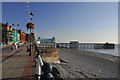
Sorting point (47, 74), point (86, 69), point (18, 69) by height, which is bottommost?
point (86, 69)

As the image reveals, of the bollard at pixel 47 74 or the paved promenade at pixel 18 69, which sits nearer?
the bollard at pixel 47 74

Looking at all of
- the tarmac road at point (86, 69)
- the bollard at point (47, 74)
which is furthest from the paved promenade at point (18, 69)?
the bollard at point (47, 74)

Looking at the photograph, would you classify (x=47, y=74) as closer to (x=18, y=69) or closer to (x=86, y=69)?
(x=18, y=69)

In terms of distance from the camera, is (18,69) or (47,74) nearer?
(47,74)

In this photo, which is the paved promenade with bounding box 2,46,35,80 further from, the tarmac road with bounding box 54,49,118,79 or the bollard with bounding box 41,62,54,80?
the bollard with bounding box 41,62,54,80

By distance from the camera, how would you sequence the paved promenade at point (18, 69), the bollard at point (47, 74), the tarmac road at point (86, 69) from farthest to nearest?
the tarmac road at point (86, 69) < the paved promenade at point (18, 69) < the bollard at point (47, 74)

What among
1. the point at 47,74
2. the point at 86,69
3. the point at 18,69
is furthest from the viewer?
the point at 86,69

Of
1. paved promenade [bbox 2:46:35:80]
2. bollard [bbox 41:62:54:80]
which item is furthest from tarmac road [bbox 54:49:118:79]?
bollard [bbox 41:62:54:80]

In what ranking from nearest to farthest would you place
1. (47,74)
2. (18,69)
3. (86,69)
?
(47,74)
(18,69)
(86,69)

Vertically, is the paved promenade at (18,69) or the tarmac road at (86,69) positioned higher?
the paved promenade at (18,69)

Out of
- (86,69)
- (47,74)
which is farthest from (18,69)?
(86,69)

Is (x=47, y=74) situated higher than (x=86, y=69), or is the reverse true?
(x=47, y=74)

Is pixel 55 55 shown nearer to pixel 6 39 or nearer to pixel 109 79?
pixel 109 79

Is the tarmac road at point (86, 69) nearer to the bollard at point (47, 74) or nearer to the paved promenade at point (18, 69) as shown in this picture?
the paved promenade at point (18, 69)
